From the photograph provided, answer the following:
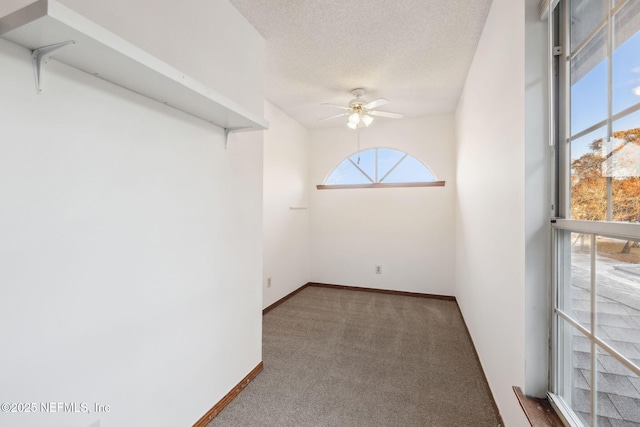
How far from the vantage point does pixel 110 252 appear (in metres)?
1.09

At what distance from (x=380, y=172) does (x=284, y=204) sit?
1594mm

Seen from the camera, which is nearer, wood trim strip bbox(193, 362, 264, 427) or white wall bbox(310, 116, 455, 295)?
wood trim strip bbox(193, 362, 264, 427)

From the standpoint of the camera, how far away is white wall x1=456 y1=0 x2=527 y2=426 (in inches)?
49.8

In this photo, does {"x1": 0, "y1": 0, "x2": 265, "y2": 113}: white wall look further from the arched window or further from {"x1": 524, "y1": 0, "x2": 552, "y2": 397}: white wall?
the arched window

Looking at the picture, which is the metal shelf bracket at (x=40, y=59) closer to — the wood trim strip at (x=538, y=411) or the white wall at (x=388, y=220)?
the wood trim strip at (x=538, y=411)

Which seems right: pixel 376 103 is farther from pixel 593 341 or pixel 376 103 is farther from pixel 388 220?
pixel 593 341

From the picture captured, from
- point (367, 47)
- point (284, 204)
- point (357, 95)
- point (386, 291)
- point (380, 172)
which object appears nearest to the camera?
point (367, 47)

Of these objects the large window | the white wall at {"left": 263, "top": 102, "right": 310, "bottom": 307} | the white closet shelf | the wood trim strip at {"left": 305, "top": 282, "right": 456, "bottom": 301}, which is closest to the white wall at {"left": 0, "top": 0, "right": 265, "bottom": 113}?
the white closet shelf

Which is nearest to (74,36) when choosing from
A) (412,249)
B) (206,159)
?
(206,159)

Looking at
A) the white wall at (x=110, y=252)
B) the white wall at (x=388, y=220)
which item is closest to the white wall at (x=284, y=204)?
the white wall at (x=388, y=220)

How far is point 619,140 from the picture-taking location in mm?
804

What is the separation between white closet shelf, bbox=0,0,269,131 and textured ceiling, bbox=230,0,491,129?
38.7 inches

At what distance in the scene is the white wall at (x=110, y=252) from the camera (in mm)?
847

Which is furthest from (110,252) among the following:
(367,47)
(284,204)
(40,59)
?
(284,204)
